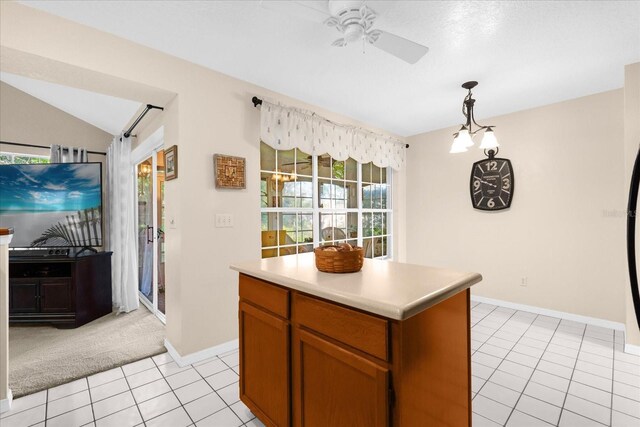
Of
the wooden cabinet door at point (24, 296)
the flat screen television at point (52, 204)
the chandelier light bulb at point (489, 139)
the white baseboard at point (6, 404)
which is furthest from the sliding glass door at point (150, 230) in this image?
the chandelier light bulb at point (489, 139)

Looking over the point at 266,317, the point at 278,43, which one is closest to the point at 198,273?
the point at 266,317

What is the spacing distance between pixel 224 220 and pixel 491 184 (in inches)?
130

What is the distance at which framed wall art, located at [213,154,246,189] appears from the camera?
2473 mm

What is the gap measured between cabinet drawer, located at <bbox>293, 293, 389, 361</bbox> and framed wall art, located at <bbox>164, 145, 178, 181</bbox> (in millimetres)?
1688

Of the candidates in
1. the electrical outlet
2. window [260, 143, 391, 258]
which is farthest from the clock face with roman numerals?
the electrical outlet

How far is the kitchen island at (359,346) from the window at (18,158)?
415 centimetres

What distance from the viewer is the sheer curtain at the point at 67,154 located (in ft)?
12.1

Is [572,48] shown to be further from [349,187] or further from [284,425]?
[284,425]

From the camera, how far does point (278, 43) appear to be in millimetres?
2117

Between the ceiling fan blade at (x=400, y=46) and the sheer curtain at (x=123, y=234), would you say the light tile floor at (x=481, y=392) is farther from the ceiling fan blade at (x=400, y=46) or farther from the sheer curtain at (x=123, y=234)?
the ceiling fan blade at (x=400, y=46)

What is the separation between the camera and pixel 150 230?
360cm

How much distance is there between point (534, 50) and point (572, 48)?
27 cm

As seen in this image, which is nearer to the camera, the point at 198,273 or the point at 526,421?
the point at 526,421

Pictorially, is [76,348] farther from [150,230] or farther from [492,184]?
[492,184]
